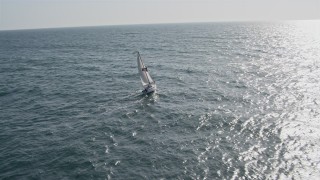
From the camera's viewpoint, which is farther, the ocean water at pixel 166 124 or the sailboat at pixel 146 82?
the sailboat at pixel 146 82

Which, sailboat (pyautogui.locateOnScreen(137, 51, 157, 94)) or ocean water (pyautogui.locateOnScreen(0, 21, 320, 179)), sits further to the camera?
sailboat (pyautogui.locateOnScreen(137, 51, 157, 94))

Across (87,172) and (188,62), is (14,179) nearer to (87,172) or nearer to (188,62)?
(87,172)

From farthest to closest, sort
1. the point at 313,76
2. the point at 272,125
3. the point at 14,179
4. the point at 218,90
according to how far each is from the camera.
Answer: the point at 313,76 < the point at 218,90 < the point at 272,125 < the point at 14,179

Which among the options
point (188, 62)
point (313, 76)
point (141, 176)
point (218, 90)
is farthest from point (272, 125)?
point (188, 62)

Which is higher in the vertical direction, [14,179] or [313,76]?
[313,76]

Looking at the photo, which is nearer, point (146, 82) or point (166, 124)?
point (166, 124)

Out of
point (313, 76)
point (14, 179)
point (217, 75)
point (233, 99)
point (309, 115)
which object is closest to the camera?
point (14, 179)

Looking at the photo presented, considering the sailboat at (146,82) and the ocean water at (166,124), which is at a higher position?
the sailboat at (146,82)

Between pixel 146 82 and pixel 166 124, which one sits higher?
pixel 146 82

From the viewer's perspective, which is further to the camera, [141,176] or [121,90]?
[121,90]

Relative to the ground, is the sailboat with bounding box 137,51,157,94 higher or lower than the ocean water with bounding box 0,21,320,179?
higher
